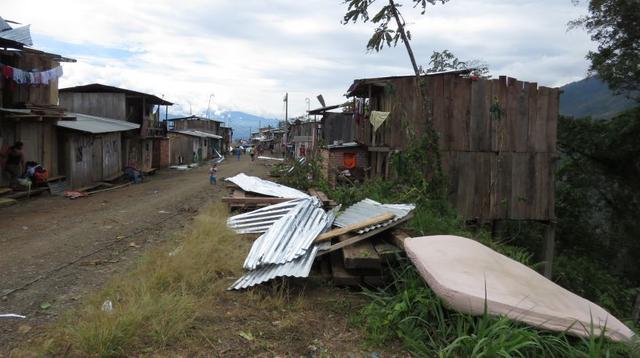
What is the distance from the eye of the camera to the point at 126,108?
26219 millimetres

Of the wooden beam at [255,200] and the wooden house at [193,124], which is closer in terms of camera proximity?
the wooden beam at [255,200]

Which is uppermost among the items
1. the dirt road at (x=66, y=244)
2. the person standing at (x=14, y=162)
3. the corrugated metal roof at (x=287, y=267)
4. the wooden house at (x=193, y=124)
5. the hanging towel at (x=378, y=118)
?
the wooden house at (x=193, y=124)

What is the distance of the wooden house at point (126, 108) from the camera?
24703 millimetres

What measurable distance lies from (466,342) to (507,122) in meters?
8.76

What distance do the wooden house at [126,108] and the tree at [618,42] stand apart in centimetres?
2103

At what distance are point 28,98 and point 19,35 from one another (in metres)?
2.49

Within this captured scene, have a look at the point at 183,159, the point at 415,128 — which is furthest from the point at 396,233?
the point at 183,159

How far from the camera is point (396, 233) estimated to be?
5.24 meters

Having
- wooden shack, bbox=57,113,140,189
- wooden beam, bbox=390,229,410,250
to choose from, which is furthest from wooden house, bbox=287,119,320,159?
wooden beam, bbox=390,229,410,250

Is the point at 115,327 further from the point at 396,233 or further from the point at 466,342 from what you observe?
the point at 396,233

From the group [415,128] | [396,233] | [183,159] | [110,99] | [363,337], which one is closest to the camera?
[363,337]

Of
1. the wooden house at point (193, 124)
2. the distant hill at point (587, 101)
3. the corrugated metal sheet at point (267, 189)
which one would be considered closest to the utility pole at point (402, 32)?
the corrugated metal sheet at point (267, 189)

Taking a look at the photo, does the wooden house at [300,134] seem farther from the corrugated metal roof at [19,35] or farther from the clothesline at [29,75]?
the corrugated metal roof at [19,35]

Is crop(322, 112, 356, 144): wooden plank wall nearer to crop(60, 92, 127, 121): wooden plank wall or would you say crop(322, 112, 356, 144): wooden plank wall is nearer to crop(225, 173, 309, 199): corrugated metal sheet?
crop(60, 92, 127, 121): wooden plank wall
